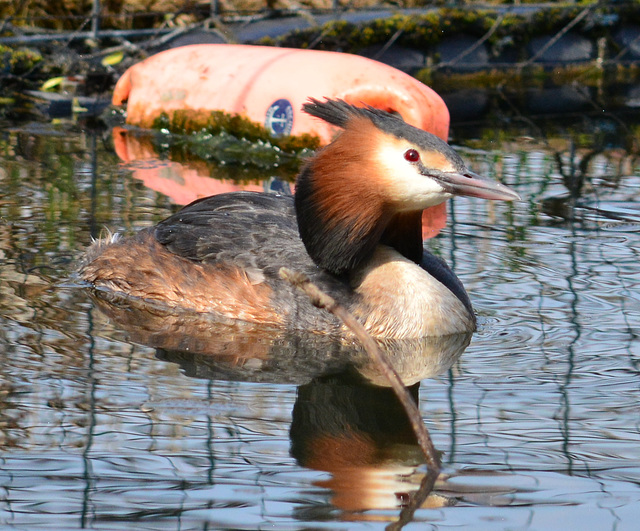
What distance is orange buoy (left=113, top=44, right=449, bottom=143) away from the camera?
8570 millimetres

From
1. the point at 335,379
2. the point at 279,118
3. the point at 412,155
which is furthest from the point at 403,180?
the point at 279,118

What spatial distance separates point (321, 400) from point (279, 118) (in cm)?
494

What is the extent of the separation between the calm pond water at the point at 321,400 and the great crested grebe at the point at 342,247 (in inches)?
6.5

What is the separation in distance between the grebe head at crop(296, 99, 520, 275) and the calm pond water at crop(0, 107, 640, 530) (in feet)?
1.64

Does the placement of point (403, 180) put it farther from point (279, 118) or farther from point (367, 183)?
point (279, 118)

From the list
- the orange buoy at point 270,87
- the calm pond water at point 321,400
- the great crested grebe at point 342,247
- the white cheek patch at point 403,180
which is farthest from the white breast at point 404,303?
the orange buoy at point 270,87

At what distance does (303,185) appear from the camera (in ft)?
16.9

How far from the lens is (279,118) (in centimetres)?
905

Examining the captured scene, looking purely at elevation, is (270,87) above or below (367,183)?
below

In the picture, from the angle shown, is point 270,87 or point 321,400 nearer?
point 321,400

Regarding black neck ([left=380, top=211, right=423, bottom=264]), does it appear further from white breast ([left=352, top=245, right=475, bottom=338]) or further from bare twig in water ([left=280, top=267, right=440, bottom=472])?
bare twig in water ([left=280, top=267, right=440, bottom=472])

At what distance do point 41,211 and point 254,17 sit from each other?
6.00 meters

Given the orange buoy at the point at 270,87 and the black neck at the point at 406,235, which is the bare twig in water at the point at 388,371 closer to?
the black neck at the point at 406,235

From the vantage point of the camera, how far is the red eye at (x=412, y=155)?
4.95 metres
